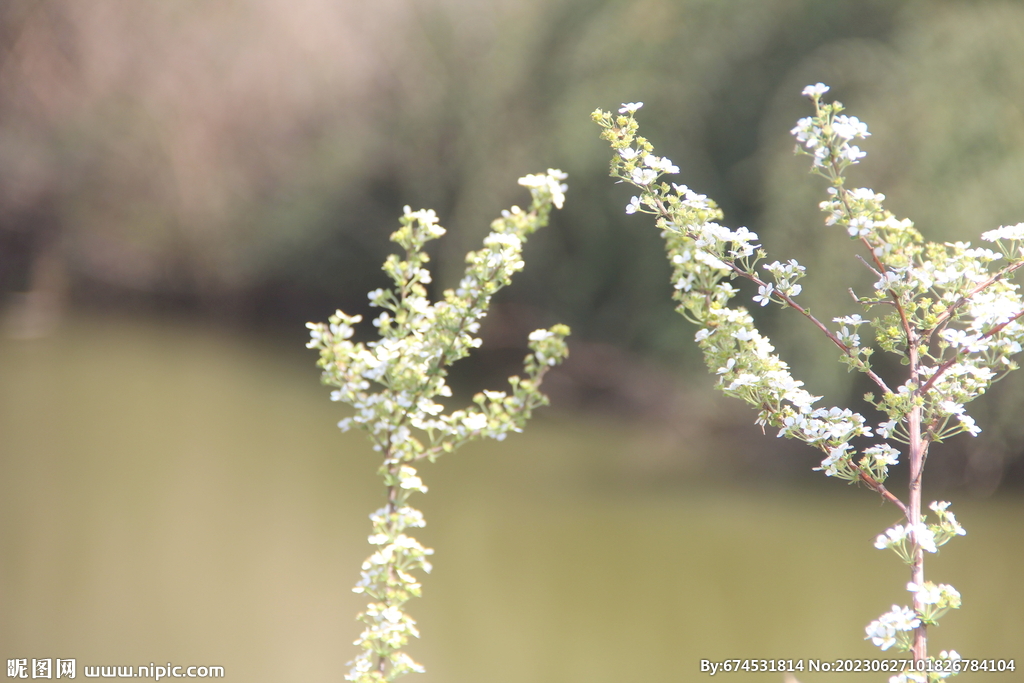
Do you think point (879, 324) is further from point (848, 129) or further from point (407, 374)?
point (407, 374)

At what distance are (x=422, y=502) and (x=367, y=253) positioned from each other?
2703 millimetres

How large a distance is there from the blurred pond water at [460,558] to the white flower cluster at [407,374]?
1611 millimetres

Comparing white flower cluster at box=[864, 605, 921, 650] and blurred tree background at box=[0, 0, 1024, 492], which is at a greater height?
blurred tree background at box=[0, 0, 1024, 492]

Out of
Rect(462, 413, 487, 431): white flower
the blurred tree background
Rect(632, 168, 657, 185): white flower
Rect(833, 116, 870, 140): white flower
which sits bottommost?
Result: Rect(462, 413, 487, 431): white flower

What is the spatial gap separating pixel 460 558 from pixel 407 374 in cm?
232

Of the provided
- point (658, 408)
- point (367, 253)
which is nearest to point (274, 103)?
point (367, 253)

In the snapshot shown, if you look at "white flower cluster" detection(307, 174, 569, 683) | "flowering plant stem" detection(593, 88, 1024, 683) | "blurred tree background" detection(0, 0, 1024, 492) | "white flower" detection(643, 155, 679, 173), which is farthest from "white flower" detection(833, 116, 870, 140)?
"blurred tree background" detection(0, 0, 1024, 492)

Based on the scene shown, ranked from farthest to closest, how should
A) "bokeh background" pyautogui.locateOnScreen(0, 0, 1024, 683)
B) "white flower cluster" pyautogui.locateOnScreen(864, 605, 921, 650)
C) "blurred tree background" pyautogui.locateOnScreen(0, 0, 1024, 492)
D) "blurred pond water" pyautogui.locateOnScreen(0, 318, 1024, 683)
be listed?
"blurred tree background" pyautogui.locateOnScreen(0, 0, 1024, 492) < "bokeh background" pyautogui.locateOnScreen(0, 0, 1024, 683) < "blurred pond water" pyautogui.locateOnScreen(0, 318, 1024, 683) < "white flower cluster" pyautogui.locateOnScreen(864, 605, 921, 650)

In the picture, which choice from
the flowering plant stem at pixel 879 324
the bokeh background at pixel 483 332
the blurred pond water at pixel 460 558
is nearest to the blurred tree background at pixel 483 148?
the bokeh background at pixel 483 332

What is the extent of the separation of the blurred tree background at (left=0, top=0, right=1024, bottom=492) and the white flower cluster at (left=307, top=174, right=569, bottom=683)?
7.76ft

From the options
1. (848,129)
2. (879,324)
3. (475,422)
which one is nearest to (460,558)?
(475,422)

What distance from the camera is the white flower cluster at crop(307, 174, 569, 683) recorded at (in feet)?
4.10

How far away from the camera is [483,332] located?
5875 mm

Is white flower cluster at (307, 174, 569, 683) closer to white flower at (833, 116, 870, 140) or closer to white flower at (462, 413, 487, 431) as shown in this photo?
white flower at (462, 413, 487, 431)
